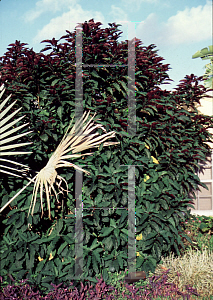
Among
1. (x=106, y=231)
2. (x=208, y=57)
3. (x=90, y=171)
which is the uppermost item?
(x=208, y=57)

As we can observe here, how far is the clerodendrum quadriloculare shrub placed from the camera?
305 centimetres

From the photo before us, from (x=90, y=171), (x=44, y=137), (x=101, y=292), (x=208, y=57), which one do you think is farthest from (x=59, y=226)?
(x=208, y=57)

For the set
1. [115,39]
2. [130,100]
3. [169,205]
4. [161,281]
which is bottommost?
[161,281]

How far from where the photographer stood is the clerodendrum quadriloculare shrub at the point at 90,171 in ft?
10.0

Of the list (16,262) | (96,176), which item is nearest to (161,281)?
(96,176)

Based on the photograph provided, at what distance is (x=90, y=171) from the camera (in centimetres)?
315

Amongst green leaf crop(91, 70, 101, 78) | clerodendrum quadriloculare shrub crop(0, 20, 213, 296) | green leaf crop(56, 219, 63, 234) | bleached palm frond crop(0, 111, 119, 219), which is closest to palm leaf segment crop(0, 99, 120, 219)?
bleached palm frond crop(0, 111, 119, 219)

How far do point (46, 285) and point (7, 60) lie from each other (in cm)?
291

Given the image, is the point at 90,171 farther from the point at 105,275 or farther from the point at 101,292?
the point at 101,292

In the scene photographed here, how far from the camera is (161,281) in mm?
3180

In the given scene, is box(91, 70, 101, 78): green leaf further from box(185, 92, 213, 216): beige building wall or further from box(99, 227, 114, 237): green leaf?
box(185, 92, 213, 216): beige building wall

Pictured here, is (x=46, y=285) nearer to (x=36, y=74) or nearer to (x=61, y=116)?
(x=61, y=116)

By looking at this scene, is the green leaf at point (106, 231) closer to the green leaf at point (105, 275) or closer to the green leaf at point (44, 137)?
the green leaf at point (105, 275)


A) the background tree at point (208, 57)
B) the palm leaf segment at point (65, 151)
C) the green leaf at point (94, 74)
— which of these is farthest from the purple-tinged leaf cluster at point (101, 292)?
the background tree at point (208, 57)
